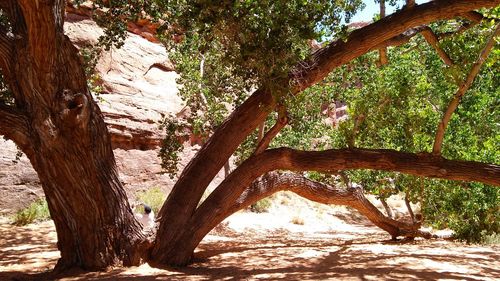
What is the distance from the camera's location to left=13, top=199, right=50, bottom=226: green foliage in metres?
11.5

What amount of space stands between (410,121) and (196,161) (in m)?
4.95

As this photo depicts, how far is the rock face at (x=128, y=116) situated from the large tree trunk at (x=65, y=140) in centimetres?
737

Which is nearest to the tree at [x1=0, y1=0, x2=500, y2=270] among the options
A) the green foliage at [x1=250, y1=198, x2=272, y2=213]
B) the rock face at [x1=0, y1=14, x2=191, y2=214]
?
the rock face at [x1=0, y1=14, x2=191, y2=214]

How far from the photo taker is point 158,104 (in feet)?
55.9

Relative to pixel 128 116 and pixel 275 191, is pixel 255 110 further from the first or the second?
pixel 128 116

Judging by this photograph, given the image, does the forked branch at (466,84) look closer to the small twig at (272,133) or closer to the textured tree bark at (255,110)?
the textured tree bark at (255,110)

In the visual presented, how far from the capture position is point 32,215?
11758 millimetres

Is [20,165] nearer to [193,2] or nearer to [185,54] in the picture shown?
[185,54]

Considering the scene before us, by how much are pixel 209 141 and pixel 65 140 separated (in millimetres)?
2138

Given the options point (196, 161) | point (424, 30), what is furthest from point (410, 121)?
point (196, 161)

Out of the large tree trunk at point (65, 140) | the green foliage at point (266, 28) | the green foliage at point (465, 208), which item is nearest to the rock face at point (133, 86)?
the large tree trunk at point (65, 140)

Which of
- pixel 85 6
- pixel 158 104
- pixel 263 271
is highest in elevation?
pixel 85 6

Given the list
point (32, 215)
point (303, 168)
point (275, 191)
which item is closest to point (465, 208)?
point (275, 191)

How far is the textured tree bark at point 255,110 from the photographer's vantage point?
263 inches
